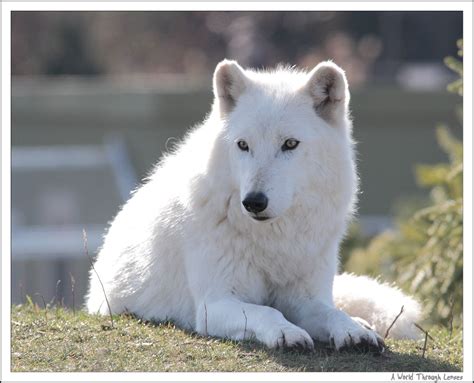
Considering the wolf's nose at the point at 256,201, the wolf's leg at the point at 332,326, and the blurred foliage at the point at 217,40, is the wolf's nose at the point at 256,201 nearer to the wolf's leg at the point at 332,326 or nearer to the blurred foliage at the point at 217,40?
the wolf's leg at the point at 332,326

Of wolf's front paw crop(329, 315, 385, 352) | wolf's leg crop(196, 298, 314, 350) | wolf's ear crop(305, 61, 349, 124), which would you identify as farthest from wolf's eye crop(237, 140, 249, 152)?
wolf's front paw crop(329, 315, 385, 352)

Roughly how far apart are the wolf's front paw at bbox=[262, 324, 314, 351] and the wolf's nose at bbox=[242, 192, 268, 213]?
2.25 feet

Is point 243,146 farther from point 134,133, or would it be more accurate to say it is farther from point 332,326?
point 134,133

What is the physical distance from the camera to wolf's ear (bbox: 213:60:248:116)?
5999 millimetres

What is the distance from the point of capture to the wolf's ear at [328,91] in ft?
19.4

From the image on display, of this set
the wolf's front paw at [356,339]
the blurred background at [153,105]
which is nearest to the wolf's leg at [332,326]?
the wolf's front paw at [356,339]

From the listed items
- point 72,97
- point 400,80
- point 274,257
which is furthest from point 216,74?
point 400,80

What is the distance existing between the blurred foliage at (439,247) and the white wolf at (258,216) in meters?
1.82

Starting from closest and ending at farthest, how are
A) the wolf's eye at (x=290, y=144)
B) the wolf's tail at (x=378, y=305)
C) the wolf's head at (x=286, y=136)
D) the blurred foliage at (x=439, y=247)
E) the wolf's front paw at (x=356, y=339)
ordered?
1. the wolf's front paw at (x=356, y=339)
2. the wolf's head at (x=286, y=136)
3. the wolf's eye at (x=290, y=144)
4. the wolf's tail at (x=378, y=305)
5. the blurred foliage at (x=439, y=247)

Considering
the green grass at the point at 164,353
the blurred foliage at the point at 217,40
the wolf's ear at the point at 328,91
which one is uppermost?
the blurred foliage at the point at 217,40

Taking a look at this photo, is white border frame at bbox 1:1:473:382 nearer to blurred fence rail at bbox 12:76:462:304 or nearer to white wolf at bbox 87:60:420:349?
white wolf at bbox 87:60:420:349

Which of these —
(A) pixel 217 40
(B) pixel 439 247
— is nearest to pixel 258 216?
(B) pixel 439 247

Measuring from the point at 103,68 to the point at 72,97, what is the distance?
10.3m

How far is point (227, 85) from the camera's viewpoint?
6066 millimetres
